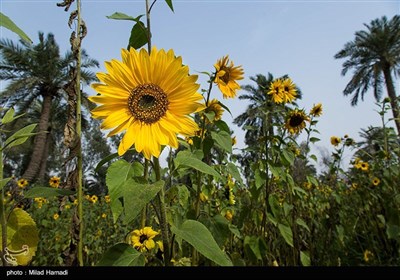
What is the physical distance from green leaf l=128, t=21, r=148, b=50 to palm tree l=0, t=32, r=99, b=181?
11.6 meters

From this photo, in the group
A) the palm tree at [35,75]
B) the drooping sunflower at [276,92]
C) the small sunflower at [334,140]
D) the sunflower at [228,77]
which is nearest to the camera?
the sunflower at [228,77]

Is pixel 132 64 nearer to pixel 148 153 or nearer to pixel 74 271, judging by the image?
pixel 148 153

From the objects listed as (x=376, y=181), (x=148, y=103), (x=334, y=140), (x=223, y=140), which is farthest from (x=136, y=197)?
(x=334, y=140)

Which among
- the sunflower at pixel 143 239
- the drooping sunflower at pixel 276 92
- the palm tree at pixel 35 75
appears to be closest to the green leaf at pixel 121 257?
the sunflower at pixel 143 239

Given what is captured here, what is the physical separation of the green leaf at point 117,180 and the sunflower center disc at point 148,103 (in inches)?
7.4

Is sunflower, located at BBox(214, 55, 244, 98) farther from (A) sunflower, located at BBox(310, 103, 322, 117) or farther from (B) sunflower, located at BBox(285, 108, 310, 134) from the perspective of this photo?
(A) sunflower, located at BBox(310, 103, 322, 117)

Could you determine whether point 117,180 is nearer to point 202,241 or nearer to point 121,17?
point 202,241

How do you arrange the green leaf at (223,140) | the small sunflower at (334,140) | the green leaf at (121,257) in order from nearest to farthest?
the green leaf at (121,257)
the green leaf at (223,140)
the small sunflower at (334,140)

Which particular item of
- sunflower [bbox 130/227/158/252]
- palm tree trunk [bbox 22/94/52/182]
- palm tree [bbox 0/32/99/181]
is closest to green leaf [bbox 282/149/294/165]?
sunflower [bbox 130/227/158/252]

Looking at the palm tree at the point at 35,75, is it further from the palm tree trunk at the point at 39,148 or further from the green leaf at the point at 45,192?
the green leaf at the point at 45,192

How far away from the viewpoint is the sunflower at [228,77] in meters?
1.57

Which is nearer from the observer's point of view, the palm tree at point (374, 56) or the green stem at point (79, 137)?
the green stem at point (79, 137)

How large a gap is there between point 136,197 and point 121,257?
0.60ft

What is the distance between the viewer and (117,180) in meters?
0.81
